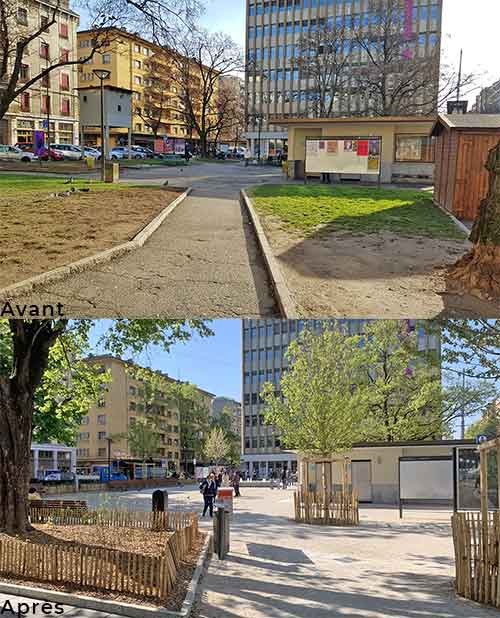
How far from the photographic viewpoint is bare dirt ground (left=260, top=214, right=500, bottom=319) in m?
7.52

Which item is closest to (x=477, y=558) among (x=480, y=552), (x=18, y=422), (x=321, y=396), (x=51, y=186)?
(x=480, y=552)

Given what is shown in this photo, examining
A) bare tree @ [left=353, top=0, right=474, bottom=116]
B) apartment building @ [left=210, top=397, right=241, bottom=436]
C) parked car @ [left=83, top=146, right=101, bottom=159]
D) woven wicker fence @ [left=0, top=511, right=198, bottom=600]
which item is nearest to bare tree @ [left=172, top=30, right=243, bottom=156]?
bare tree @ [left=353, top=0, right=474, bottom=116]

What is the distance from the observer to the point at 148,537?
12672 mm

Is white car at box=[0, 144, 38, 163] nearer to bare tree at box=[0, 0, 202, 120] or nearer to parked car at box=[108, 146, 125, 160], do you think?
parked car at box=[108, 146, 125, 160]

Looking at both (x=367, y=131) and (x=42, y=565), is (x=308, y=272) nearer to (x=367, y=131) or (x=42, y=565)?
(x=42, y=565)

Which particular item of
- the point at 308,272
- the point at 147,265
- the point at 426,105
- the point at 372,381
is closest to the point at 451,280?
the point at 308,272

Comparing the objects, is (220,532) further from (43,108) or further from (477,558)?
(43,108)

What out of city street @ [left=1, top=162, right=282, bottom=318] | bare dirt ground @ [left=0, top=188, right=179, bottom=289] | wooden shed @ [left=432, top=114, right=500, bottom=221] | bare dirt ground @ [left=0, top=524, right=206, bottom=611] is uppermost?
wooden shed @ [left=432, top=114, right=500, bottom=221]

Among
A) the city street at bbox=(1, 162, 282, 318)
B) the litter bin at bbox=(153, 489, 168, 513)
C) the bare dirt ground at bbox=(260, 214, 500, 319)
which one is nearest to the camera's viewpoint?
the city street at bbox=(1, 162, 282, 318)

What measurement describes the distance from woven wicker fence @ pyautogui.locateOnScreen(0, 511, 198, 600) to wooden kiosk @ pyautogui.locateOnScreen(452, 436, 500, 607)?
3546 mm

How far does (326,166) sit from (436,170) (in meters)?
3.46

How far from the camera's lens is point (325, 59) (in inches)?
718

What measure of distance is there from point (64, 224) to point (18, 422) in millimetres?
3592

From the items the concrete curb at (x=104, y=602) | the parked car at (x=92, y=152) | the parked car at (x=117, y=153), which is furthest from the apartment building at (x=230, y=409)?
the concrete curb at (x=104, y=602)
